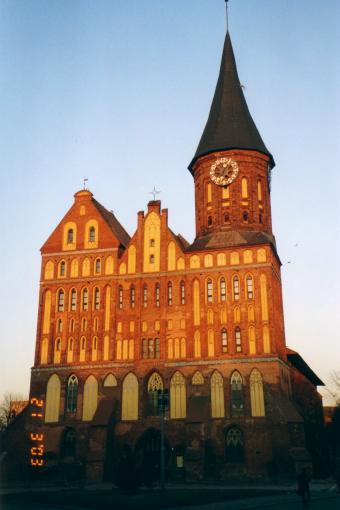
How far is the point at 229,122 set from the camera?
55.8 meters

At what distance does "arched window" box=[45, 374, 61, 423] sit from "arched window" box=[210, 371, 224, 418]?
12.6m

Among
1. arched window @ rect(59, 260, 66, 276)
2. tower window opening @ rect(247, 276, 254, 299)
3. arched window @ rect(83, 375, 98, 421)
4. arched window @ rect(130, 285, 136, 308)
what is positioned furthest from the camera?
arched window @ rect(59, 260, 66, 276)

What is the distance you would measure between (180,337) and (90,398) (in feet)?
28.5

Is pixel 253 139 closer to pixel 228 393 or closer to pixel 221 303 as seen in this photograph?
pixel 221 303

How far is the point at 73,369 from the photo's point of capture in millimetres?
49281

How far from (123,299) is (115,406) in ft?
29.0

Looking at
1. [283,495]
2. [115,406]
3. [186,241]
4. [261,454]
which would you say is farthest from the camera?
[186,241]

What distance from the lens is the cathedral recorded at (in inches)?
1754

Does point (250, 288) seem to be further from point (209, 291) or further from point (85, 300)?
point (85, 300)

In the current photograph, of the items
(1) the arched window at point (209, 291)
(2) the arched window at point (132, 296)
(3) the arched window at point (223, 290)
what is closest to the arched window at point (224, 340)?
(3) the arched window at point (223, 290)

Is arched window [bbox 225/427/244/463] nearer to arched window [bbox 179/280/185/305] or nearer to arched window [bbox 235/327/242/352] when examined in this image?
arched window [bbox 235/327/242/352]

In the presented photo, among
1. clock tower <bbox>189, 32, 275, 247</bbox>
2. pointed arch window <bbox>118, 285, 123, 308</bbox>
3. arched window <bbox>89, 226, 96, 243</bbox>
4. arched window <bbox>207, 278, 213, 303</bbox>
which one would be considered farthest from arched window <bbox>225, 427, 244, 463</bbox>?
arched window <bbox>89, 226, 96, 243</bbox>

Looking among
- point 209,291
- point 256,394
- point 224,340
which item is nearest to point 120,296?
point 209,291

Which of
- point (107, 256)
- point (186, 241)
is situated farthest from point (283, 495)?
point (186, 241)
